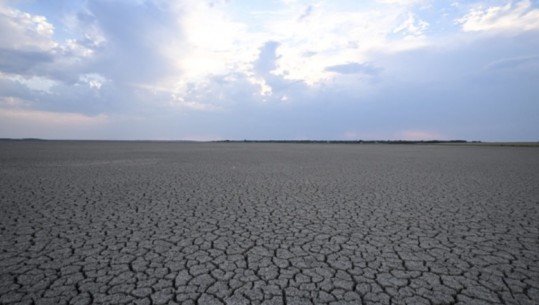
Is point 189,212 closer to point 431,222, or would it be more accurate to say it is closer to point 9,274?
point 9,274

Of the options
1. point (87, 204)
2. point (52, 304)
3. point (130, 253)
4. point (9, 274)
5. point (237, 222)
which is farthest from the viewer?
point (87, 204)

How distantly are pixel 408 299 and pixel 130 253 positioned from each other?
3467mm

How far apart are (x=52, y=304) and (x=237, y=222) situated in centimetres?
316

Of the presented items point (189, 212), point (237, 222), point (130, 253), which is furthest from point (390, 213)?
point (130, 253)

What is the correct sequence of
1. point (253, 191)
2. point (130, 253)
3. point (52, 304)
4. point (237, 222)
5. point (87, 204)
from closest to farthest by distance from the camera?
point (52, 304) → point (130, 253) → point (237, 222) → point (87, 204) → point (253, 191)

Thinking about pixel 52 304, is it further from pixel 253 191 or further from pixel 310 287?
pixel 253 191

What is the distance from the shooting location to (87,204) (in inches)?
274

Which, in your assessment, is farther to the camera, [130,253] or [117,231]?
[117,231]

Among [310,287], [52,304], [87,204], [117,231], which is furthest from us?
[87,204]

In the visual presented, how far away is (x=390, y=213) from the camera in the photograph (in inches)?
249

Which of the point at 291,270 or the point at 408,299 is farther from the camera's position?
the point at 291,270

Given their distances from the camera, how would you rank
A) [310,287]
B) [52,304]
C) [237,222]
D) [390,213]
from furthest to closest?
[390,213] → [237,222] → [310,287] → [52,304]

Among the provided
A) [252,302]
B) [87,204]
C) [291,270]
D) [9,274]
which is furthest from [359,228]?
[87,204]

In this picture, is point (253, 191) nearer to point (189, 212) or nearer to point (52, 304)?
point (189, 212)
